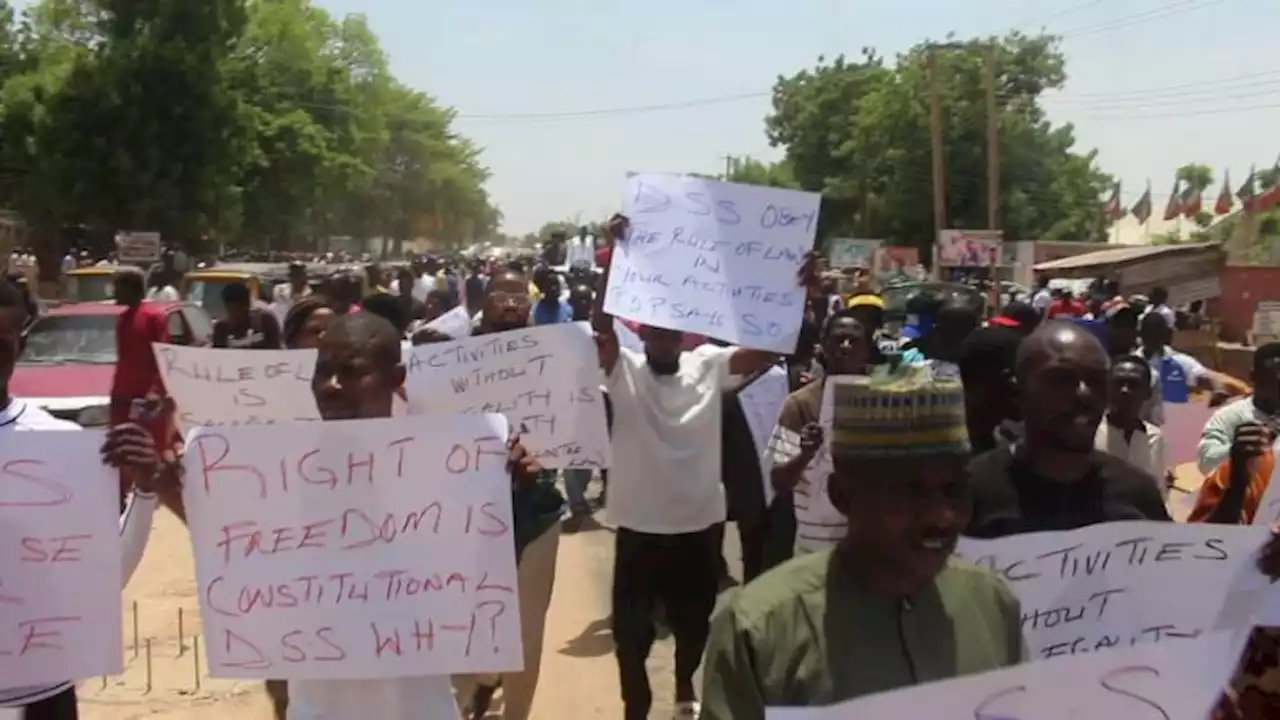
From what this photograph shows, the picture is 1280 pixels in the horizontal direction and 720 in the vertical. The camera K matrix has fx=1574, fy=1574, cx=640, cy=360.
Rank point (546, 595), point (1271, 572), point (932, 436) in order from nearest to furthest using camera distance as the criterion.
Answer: point (932, 436) → point (1271, 572) → point (546, 595)

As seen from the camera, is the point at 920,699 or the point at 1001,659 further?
the point at 1001,659

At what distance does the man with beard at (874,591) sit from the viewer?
7.61 ft

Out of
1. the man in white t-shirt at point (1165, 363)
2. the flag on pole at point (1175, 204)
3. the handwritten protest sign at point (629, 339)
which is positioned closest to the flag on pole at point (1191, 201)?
the flag on pole at point (1175, 204)

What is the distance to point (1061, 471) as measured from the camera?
3607mm

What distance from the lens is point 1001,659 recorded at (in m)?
2.52

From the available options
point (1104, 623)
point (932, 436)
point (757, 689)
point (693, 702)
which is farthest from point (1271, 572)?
point (693, 702)

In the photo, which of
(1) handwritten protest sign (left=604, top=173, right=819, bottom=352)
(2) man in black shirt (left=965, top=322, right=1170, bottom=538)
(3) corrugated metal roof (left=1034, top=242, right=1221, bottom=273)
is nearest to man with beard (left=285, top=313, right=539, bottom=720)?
(2) man in black shirt (left=965, top=322, right=1170, bottom=538)

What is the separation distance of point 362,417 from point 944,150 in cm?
4924

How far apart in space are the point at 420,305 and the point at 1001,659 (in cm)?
1546

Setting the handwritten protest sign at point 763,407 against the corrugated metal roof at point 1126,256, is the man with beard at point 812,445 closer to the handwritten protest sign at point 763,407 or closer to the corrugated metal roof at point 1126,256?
the handwritten protest sign at point 763,407

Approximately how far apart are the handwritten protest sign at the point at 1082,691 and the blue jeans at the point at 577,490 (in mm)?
8606

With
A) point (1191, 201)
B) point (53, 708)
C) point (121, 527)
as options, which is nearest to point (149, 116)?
point (53, 708)

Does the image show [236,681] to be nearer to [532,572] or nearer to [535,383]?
[532,572]

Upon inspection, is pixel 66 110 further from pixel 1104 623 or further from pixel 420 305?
pixel 1104 623
